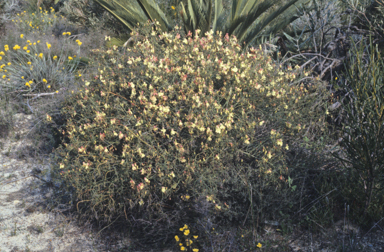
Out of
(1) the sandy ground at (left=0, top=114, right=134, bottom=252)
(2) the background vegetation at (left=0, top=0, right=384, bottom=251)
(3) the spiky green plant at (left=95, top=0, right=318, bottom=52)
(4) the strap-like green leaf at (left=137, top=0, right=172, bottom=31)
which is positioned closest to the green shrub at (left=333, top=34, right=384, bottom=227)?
(2) the background vegetation at (left=0, top=0, right=384, bottom=251)

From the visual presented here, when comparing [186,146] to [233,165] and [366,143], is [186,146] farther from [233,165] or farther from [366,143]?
[366,143]

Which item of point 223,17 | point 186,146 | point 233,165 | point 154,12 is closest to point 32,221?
point 186,146

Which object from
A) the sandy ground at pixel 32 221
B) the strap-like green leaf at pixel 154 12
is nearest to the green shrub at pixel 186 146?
the sandy ground at pixel 32 221

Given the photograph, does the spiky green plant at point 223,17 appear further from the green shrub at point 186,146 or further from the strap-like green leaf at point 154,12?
the green shrub at point 186,146

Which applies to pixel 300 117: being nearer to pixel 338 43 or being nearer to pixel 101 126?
pixel 338 43

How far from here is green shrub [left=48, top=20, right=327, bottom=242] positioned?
255 centimetres

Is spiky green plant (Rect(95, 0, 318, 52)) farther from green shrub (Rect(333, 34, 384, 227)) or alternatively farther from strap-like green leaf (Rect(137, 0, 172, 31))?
green shrub (Rect(333, 34, 384, 227))

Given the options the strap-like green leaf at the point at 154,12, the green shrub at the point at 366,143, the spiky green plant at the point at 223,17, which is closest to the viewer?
the green shrub at the point at 366,143

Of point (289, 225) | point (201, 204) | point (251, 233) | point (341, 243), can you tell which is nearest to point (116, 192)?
point (201, 204)

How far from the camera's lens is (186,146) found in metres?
2.69


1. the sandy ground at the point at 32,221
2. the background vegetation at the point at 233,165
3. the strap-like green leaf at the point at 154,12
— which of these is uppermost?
the strap-like green leaf at the point at 154,12

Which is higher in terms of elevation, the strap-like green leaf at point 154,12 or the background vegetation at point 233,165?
the strap-like green leaf at point 154,12

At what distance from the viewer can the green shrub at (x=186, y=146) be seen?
100 inches

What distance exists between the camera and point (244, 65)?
291cm
